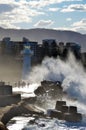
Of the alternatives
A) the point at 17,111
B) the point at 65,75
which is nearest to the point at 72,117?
the point at 17,111

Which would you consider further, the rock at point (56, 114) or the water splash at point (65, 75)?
the water splash at point (65, 75)

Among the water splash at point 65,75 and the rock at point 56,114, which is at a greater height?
the water splash at point 65,75

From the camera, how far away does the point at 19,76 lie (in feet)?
246

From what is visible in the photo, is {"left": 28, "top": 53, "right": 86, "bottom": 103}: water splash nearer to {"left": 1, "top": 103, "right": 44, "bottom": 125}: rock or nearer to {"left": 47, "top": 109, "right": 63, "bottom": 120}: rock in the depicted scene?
{"left": 47, "top": 109, "right": 63, "bottom": 120}: rock

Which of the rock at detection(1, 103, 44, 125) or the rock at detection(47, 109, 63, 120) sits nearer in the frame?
the rock at detection(1, 103, 44, 125)

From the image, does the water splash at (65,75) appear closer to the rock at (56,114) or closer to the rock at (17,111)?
the rock at (56,114)

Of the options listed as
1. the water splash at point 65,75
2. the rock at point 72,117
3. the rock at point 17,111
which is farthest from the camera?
the water splash at point 65,75

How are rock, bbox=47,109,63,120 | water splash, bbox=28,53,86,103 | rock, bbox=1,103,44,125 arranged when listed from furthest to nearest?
water splash, bbox=28,53,86,103, rock, bbox=47,109,63,120, rock, bbox=1,103,44,125

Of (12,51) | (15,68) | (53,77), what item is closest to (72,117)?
(53,77)

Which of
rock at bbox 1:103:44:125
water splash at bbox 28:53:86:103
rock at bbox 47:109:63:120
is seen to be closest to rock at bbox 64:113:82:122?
rock at bbox 47:109:63:120

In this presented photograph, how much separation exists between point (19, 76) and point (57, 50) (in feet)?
58.4

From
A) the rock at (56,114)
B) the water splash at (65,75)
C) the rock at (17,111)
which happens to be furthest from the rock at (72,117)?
the water splash at (65,75)

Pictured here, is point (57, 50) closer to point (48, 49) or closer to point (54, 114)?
point (48, 49)

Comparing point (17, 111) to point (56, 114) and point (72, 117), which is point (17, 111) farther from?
point (72, 117)
